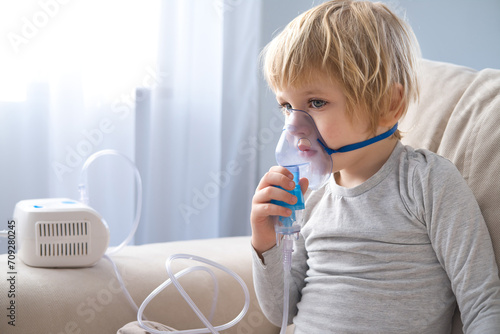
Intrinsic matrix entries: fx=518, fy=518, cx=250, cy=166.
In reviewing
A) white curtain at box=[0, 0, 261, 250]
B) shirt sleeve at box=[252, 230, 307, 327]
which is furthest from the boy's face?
white curtain at box=[0, 0, 261, 250]

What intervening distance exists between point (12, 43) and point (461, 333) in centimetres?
158

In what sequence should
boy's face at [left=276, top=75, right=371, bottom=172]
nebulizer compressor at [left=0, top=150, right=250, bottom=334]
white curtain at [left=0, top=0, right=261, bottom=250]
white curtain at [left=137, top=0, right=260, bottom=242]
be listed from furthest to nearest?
white curtain at [left=137, top=0, right=260, bottom=242] < white curtain at [left=0, top=0, right=261, bottom=250] < nebulizer compressor at [left=0, top=150, right=250, bottom=334] < boy's face at [left=276, top=75, right=371, bottom=172]

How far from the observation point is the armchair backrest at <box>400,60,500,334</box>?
35.9 inches

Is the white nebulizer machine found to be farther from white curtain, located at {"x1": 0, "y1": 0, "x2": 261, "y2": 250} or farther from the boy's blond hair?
white curtain, located at {"x1": 0, "y1": 0, "x2": 261, "y2": 250}

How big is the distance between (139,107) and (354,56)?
1255mm

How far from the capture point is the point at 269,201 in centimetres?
92

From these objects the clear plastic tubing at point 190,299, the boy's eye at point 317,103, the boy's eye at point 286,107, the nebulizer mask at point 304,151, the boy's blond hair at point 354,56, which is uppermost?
the boy's blond hair at point 354,56

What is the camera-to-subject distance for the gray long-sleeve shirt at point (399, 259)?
822mm

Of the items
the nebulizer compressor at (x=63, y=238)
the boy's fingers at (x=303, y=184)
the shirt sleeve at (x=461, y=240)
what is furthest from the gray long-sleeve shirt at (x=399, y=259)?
the nebulizer compressor at (x=63, y=238)

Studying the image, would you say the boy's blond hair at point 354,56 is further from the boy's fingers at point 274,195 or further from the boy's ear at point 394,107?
the boy's fingers at point 274,195

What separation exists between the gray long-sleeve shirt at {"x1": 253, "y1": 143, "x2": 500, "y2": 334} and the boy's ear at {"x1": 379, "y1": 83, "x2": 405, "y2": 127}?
6 centimetres

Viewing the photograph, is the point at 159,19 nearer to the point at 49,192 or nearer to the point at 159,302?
the point at 49,192

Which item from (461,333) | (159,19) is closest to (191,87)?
(159,19)

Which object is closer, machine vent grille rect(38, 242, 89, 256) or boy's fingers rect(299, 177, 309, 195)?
boy's fingers rect(299, 177, 309, 195)
